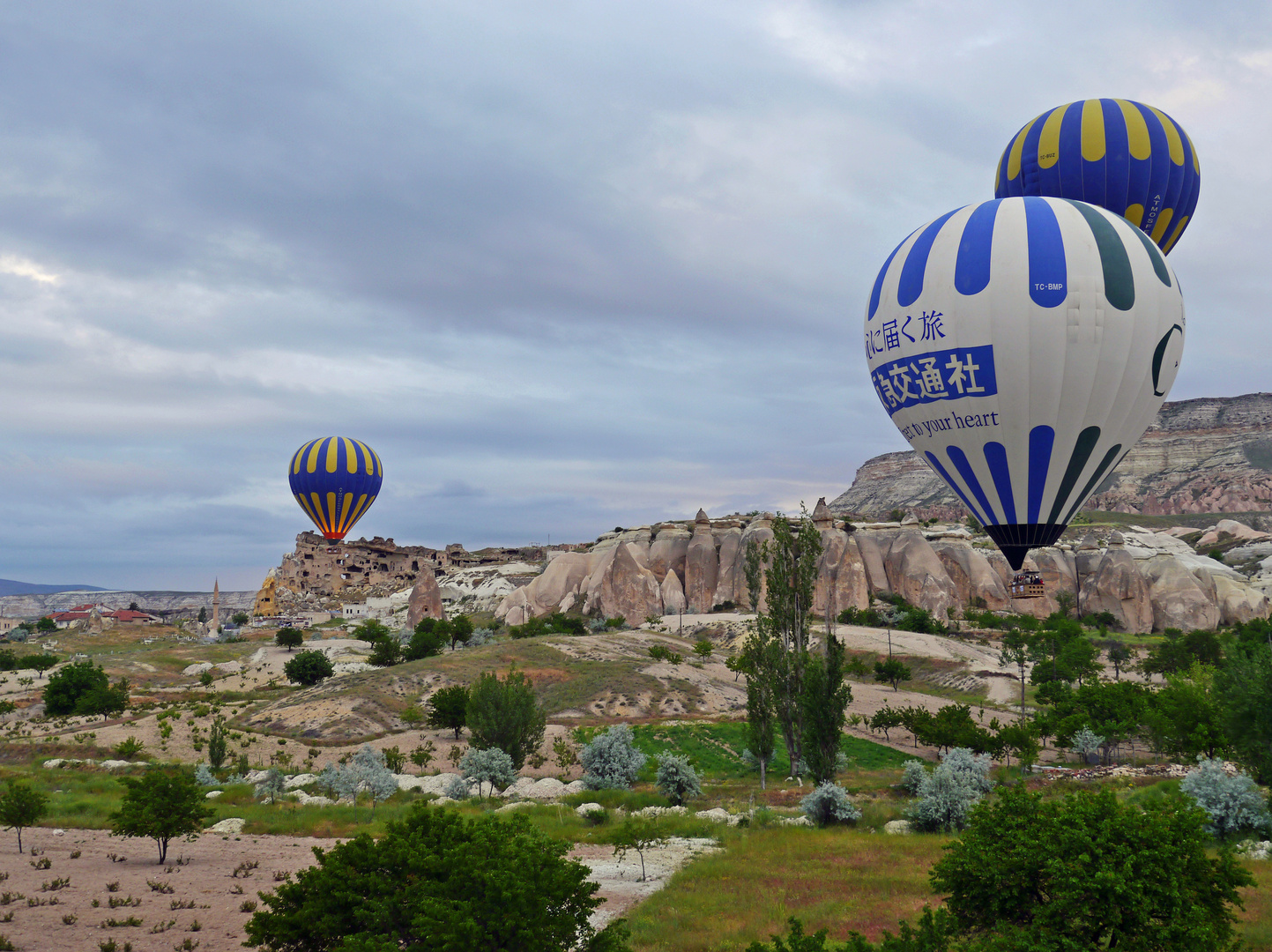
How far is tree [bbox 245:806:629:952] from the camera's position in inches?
380

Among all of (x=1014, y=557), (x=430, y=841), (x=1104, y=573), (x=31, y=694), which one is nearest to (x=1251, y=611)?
(x=1104, y=573)

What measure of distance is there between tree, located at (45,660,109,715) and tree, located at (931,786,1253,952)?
5218 cm

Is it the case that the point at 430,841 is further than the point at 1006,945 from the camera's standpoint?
Yes

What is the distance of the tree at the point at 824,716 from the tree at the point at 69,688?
1660 inches

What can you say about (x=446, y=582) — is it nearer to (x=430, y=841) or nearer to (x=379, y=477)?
(x=379, y=477)

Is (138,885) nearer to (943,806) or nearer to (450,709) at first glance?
(943,806)

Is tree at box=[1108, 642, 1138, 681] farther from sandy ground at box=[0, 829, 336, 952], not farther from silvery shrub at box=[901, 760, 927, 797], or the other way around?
sandy ground at box=[0, 829, 336, 952]

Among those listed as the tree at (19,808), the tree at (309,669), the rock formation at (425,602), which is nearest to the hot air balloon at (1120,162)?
the tree at (19,808)

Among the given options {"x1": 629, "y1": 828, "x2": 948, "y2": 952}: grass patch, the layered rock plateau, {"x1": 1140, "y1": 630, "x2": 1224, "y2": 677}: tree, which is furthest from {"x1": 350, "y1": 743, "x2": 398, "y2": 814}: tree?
the layered rock plateau

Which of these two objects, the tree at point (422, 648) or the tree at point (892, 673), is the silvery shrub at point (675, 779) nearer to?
the tree at point (892, 673)

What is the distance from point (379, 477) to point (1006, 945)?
10772 centimetres

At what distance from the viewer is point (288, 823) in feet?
79.4

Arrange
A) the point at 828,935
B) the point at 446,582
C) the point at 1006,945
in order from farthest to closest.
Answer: the point at 446,582 → the point at 828,935 → the point at 1006,945

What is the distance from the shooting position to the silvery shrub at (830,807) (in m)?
24.9
